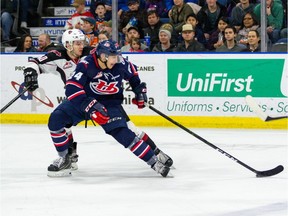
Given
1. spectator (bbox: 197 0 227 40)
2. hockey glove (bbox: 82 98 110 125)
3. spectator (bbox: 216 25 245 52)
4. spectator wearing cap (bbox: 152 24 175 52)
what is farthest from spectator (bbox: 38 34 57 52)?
hockey glove (bbox: 82 98 110 125)

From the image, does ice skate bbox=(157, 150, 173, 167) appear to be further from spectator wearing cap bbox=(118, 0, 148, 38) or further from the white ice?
spectator wearing cap bbox=(118, 0, 148, 38)

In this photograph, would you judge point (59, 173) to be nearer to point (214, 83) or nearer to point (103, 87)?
point (103, 87)

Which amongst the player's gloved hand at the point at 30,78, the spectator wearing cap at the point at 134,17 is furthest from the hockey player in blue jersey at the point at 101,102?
the spectator wearing cap at the point at 134,17

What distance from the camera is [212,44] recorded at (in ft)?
29.7

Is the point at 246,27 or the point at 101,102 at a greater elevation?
the point at 246,27

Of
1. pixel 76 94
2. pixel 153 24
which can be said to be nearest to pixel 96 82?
pixel 76 94

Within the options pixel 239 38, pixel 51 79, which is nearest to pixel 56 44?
pixel 51 79

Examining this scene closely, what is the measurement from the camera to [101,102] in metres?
6.02

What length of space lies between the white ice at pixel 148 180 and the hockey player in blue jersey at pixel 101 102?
0.68 ft

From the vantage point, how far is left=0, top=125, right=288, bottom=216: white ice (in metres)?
4.96

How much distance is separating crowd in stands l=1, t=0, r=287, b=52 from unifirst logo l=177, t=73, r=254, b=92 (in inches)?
11.3

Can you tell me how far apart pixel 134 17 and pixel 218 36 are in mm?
1017

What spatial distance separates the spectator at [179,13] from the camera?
9242mm

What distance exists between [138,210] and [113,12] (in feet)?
15.3
